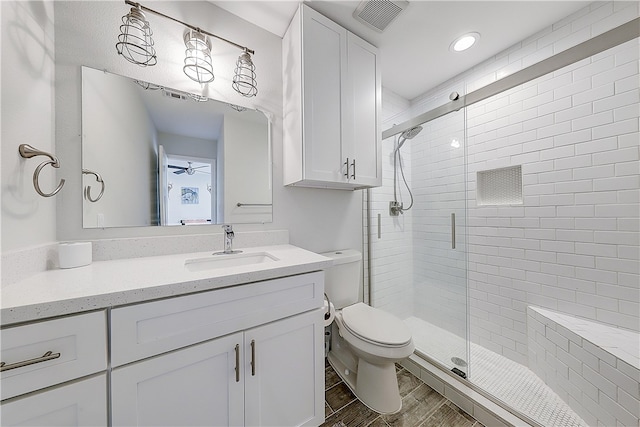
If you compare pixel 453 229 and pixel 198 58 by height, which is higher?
pixel 198 58

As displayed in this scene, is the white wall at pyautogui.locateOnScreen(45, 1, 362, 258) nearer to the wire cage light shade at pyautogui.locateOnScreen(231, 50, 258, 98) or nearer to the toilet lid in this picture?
the wire cage light shade at pyautogui.locateOnScreen(231, 50, 258, 98)

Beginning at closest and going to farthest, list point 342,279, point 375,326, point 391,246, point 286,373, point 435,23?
point 286,373 → point 375,326 → point 435,23 → point 342,279 → point 391,246

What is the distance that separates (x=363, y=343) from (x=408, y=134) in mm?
1724

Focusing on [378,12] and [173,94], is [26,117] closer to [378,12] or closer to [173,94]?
[173,94]

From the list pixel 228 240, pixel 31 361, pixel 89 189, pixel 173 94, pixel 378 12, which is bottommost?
pixel 31 361

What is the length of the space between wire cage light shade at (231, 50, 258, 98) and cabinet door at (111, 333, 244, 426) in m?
1.40

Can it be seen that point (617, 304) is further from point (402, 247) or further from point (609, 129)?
point (402, 247)

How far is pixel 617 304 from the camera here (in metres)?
1.34

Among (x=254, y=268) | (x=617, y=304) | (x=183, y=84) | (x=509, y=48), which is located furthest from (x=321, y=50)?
(x=617, y=304)

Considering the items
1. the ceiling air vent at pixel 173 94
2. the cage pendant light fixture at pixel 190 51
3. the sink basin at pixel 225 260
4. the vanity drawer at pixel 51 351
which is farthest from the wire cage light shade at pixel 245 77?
the vanity drawer at pixel 51 351

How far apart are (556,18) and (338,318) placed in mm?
2523

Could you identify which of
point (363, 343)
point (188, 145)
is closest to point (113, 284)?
point (188, 145)

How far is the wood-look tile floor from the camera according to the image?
1.23 metres

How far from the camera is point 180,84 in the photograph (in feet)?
4.13
